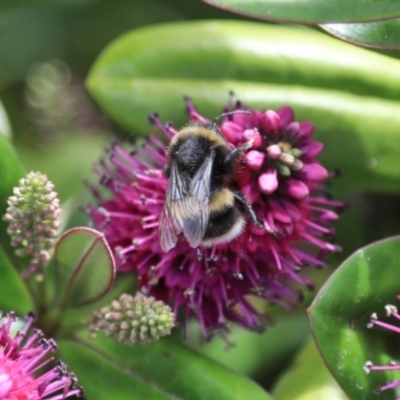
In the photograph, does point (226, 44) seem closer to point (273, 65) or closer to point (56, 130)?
point (273, 65)

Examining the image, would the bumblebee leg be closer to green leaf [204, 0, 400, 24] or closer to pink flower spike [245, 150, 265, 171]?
pink flower spike [245, 150, 265, 171]

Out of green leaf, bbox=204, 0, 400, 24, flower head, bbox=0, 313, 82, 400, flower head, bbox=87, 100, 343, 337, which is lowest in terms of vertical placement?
flower head, bbox=0, 313, 82, 400

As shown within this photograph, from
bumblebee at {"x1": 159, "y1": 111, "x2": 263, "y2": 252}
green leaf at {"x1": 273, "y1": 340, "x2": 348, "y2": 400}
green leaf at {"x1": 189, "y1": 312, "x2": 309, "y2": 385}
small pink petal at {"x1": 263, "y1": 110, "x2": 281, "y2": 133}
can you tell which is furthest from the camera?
green leaf at {"x1": 189, "y1": 312, "x2": 309, "y2": 385}

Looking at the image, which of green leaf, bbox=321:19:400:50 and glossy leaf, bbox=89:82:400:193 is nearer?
green leaf, bbox=321:19:400:50

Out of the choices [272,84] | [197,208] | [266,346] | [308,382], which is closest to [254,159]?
[197,208]

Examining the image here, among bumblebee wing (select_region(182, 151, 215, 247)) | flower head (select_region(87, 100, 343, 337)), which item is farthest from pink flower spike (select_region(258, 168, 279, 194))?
bumblebee wing (select_region(182, 151, 215, 247))

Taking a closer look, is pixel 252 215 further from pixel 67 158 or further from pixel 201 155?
pixel 67 158

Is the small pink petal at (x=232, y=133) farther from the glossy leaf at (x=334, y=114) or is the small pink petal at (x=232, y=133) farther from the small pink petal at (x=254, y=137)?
the glossy leaf at (x=334, y=114)

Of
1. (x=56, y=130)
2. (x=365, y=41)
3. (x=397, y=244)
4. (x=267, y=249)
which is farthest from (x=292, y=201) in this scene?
(x=56, y=130)
